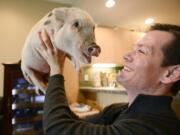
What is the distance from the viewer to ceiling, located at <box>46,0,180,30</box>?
273cm

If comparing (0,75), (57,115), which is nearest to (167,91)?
(57,115)

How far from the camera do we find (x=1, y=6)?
3.59 m

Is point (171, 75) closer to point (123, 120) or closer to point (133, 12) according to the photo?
point (123, 120)

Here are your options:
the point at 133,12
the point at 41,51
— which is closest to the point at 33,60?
the point at 41,51

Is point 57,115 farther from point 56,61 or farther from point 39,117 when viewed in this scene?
point 39,117

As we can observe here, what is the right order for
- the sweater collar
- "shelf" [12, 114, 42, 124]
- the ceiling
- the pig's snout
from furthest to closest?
1. "shelf" [12, 114, 42, 124]
2. the ceiling
3. the sweater collar
4. the pig's snout

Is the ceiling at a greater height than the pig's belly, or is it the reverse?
the ceiling

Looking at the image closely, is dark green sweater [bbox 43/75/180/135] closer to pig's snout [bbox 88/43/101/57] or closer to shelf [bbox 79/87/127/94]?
pig's snout [bbox 88/43/101/57]

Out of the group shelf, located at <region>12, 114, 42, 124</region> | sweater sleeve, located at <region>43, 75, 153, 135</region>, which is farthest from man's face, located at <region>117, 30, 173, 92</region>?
shelf, located at <region>12, 114, 42, 124</region>

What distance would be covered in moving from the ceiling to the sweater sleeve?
1.99 metres

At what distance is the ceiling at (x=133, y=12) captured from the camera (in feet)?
8.96

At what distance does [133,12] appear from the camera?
295 centimetres

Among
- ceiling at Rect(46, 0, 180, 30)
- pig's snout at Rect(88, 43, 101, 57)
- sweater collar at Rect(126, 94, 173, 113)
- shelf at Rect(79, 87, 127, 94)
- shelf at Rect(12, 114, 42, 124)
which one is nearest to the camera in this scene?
pig's snout at Rect(88, 43, 101, 57)

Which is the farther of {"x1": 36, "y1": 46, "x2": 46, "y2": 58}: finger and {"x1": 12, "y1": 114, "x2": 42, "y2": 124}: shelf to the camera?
{"x1": 12, "y1": 114, "x2": 42, "y2": 124}: shelf
